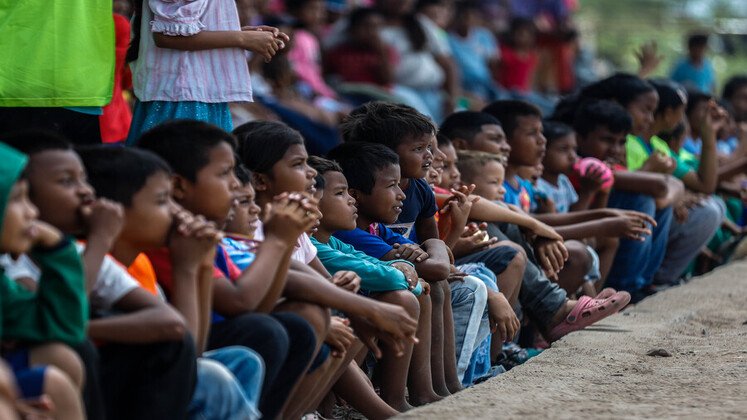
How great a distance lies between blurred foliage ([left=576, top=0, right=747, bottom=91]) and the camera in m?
20.0

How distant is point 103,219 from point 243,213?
996mm

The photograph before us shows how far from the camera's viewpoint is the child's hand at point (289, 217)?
4.40 meters

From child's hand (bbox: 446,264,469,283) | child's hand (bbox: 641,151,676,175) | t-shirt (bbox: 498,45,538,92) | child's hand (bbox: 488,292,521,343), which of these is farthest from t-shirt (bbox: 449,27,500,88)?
child's hand (bbox: 446,264,469,283)

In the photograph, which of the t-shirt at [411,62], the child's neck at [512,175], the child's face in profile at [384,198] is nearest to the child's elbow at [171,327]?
the child's face in profile at [384,198]

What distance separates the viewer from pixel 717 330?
7043 millimetres

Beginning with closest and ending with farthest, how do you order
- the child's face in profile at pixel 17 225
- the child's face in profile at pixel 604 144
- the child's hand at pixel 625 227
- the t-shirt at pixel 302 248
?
1. the child's face in profile at pixel 17 225
2. the t-shirt at pixel 302 248
3. the child's hand at pixel 625 227
4. the child's face in profile at pixel 604 144

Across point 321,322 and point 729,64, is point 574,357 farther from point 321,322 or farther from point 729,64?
Answer: point 729,64

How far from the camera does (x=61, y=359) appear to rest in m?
3.46

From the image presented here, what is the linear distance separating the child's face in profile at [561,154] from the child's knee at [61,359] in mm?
4916

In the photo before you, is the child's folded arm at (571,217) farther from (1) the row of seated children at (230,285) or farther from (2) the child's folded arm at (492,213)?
(1) the row of seated children at (230,285)

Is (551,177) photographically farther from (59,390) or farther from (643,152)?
(59,390)

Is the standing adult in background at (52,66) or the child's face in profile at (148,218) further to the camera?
the standing adult in background at (52,66)

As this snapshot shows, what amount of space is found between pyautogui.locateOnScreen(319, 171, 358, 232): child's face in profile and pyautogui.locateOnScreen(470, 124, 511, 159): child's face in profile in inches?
76.8

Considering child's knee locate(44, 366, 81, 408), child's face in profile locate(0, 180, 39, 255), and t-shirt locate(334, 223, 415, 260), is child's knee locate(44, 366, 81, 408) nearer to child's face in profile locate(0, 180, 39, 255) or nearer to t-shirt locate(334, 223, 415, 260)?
child's face in profile locate(0, 180, 39, 255)
